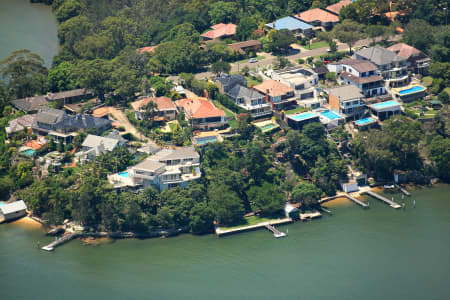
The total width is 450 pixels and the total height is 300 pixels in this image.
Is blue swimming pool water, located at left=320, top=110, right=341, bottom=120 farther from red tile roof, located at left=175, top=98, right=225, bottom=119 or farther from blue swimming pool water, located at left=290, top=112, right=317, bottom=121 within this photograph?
red tile roof, located at left=175, top=98, right=225, bottom=119

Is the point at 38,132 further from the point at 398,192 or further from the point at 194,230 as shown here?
the point at 398,192

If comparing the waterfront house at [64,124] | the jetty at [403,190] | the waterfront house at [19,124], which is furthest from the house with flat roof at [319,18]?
the waterfront house at [19,124]

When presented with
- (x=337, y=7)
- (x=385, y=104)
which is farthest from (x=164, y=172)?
(x=337, y=7)

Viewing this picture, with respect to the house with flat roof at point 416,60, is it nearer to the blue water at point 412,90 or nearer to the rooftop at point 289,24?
the blue water at point 412,90

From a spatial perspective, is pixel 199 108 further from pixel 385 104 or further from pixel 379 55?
pixel 379 55

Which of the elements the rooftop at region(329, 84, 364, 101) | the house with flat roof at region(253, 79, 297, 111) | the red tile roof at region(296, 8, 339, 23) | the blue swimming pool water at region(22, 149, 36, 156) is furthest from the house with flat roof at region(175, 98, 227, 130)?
the red tile roof at region(296, 8, 339, 23)

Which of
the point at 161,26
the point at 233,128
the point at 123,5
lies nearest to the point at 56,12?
the point at 123,5
